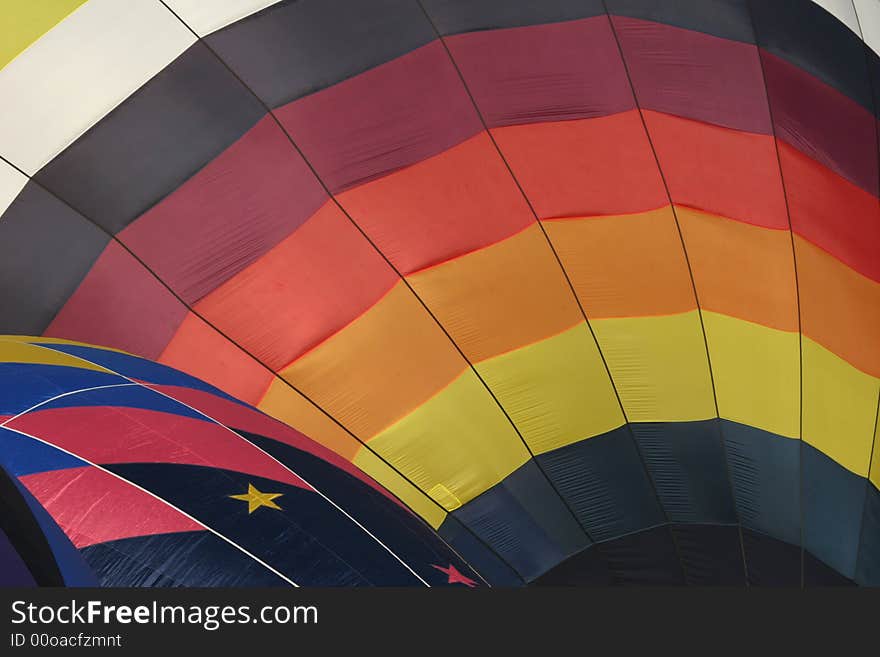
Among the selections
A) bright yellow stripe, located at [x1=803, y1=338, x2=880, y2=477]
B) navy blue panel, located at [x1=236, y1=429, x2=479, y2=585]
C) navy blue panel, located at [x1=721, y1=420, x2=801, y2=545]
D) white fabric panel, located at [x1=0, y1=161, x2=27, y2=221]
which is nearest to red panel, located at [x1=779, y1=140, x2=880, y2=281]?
bright yellow stripe, located at [x1=803, y1=338, x2=880, y2=477]

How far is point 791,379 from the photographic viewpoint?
634 cm

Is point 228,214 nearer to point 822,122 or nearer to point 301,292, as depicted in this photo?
point 301,292

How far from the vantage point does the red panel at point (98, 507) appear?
11.8 feet

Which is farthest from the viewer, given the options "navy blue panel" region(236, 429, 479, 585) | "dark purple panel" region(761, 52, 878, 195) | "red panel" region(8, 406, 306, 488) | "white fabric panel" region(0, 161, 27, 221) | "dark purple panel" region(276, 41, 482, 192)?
"dark purple panel" region(761, 52, 878, 195)

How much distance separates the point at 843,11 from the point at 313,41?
9.76 feet

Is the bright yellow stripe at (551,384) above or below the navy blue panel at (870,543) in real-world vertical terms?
above

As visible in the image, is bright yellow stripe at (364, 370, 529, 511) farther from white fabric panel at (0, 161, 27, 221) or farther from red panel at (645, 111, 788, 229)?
white fabric panel at (0, 161, 27, 221)

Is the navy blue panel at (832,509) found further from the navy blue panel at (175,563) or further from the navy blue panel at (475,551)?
the navy blue panel at (175,563)

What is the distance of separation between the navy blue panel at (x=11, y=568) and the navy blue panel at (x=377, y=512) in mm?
1151

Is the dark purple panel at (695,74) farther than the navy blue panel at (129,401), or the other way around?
the dark purple panel at (695,74)

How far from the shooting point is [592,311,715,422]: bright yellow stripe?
636cm

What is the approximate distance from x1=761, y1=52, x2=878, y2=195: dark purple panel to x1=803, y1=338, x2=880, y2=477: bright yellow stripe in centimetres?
104

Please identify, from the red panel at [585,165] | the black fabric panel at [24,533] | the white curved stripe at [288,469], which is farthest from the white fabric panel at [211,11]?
the black fabric panel at [24,533]

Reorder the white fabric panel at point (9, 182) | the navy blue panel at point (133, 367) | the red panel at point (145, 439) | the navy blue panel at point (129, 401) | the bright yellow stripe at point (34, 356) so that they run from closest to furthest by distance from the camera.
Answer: the red panel at point (145, 439), the navy blue panel at point (129, 401), the bright yellow stripe at point (34, 356), the navy blue panel at point (133, 367), the white fabric panel at point (9, 182)
